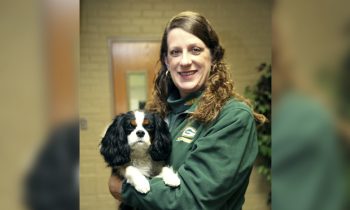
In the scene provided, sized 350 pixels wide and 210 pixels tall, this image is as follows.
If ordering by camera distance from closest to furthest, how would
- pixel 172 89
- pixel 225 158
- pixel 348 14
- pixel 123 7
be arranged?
pixel 348 14 < pixel 225 158 < pixel 172 89 < pixel 123 7

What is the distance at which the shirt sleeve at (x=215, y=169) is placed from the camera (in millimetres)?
1054

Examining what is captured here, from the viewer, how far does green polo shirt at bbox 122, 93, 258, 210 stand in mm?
1056

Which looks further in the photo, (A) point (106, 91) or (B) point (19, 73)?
(A) point (106, 91)

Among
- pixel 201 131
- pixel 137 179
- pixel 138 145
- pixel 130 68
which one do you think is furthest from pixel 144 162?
pixel 130 68

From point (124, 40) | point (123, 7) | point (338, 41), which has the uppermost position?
point (123, 7)

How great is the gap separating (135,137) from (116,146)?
7 cm

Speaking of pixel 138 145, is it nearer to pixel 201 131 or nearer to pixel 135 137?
pixel 135 137

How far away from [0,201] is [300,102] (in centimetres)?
46

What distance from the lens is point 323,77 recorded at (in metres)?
0.54

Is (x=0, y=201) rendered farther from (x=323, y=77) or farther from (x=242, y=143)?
(x=242, y=143)

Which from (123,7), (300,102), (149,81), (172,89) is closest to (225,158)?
(172,89)

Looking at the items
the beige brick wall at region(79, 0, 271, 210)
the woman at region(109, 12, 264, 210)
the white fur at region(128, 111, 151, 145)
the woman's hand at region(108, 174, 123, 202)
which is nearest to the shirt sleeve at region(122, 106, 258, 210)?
the woman at region(109, 12, 264, 210)

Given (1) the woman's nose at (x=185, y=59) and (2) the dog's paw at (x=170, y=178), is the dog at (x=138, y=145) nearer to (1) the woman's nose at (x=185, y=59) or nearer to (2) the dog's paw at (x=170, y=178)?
(2) the dog's paw at (x=170, y=178)

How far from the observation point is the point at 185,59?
1.19 metres
